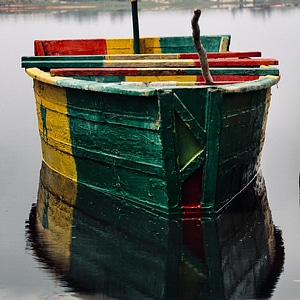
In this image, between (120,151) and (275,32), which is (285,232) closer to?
(120,151)

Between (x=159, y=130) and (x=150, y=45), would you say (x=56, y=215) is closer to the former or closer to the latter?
(x=159, y=130)

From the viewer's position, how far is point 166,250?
435 inches

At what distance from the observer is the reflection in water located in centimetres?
988

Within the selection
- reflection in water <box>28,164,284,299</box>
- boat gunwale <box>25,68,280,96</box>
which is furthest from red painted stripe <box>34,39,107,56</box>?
reflection in water <box>28,164,284,299</box>

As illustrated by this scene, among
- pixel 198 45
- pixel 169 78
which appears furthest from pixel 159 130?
pixel 169 78

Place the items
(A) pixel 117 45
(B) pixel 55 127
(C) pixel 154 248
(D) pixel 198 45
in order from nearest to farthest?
(C) pixel 154 248, (D) pixel 198 45, (B) pixel 55 127, (A) pixel 117 45

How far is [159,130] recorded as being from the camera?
11445mm

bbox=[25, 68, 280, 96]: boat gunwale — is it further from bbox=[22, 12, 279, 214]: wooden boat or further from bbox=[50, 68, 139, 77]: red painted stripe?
bbox=[50, 68, 139, 77]: red painted stripe

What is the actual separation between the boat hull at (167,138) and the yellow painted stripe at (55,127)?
0.32ft

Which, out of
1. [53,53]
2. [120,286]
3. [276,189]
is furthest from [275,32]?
[120,286]

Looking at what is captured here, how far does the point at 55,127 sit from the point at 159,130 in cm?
272

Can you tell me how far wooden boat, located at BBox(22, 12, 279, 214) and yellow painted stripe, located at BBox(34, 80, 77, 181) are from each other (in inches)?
0.8

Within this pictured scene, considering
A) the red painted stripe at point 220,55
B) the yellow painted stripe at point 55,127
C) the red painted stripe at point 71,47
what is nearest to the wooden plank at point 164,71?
the yellow painted stripe at point 55,127

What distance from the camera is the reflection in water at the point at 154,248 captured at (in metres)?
9.88
